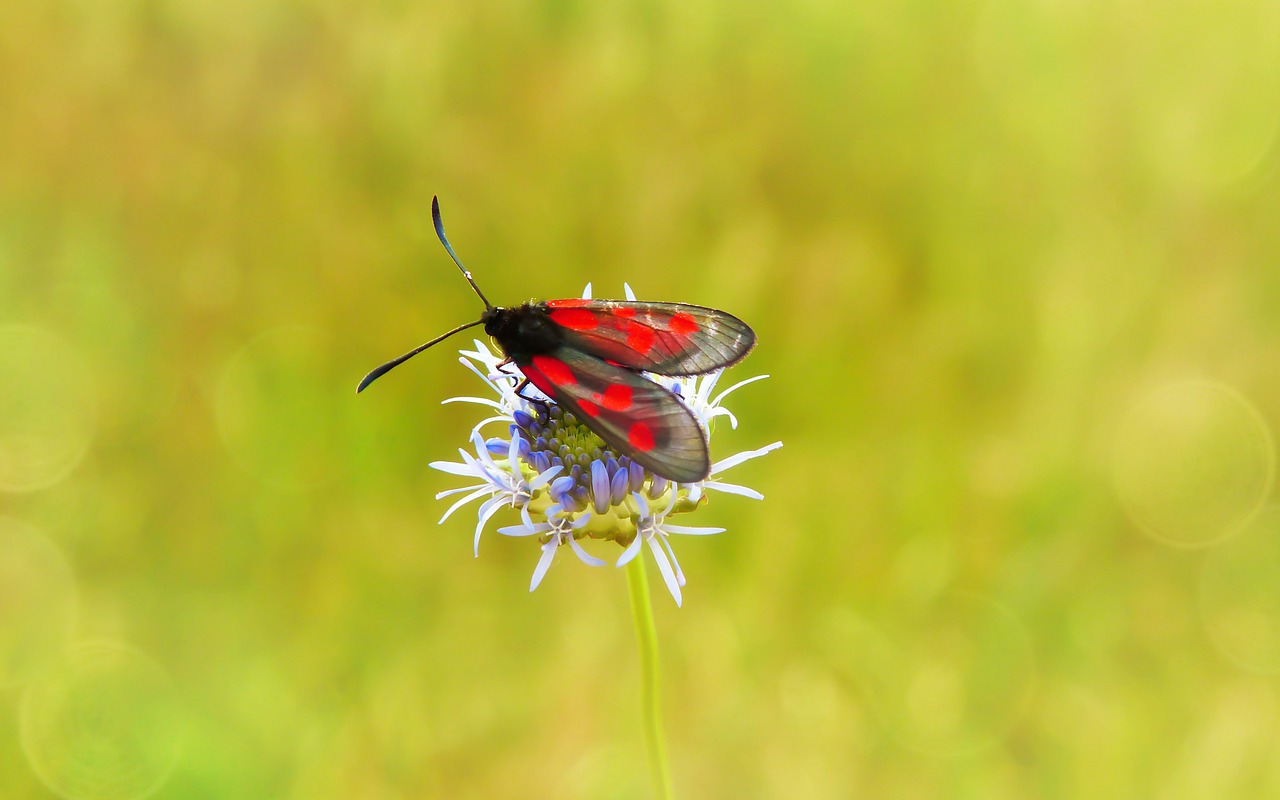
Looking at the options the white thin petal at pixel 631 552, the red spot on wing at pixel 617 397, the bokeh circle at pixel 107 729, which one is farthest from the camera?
the bokeh circle at pixel 107 729

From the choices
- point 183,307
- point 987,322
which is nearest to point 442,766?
point 183,307

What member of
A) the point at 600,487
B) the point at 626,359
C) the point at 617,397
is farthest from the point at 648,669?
the point at 626,359

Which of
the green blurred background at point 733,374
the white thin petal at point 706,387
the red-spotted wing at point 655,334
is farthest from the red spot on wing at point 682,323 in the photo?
the green blurred background at point 733,374

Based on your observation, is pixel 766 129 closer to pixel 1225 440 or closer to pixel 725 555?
pixel 725 555

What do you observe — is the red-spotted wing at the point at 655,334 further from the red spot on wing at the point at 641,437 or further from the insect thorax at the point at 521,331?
the red spot on wing at the point at 641,437

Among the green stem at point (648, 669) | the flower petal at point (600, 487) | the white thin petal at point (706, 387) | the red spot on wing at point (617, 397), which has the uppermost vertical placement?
the white thin petal at point (706, 387)

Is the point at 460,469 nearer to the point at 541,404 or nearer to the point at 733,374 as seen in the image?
the point at 541,404

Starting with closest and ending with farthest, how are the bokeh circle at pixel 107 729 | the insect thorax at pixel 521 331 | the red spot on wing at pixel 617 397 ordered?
the red spot on wing at pixel 617 397 < the insect thorax at pixel 521 331 < the bokeh circle at pixel 107 729

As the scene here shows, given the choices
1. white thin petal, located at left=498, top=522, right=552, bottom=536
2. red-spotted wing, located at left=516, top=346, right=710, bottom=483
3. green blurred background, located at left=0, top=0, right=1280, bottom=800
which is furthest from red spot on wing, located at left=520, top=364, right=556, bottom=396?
green blurred background, located at left=0, top=0, right=1280, bottom=800
